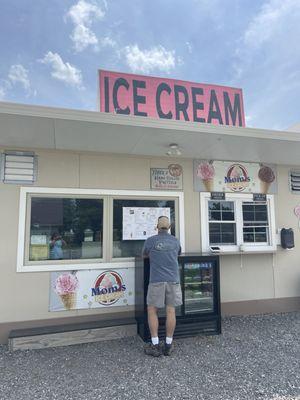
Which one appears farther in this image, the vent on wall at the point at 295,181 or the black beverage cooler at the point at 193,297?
the vent on wall at the point at 295,181

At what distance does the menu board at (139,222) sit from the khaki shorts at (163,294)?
1126mm

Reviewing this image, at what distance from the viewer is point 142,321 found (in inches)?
166

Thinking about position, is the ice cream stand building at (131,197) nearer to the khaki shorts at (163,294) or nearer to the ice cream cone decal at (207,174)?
the ice cream cone decal at (207,174)

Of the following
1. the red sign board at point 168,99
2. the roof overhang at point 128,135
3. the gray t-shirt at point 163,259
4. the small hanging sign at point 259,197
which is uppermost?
the red sign board at point 168,99

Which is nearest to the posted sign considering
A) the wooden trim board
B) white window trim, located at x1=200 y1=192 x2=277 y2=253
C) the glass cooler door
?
the wooden trim board

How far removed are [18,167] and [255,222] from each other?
412cm

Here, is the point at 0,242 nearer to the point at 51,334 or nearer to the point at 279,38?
the point at 51,334

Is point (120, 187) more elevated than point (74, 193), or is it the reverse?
point (120, 187)

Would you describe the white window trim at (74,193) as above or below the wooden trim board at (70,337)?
above

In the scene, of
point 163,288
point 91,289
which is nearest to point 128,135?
point 163,288

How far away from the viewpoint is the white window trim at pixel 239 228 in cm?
517

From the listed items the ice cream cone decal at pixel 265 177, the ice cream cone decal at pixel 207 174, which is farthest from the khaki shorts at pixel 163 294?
the ice cream cone decal at pixel 265 177

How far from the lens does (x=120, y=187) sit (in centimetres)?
484

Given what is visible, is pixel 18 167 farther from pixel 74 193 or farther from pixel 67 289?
pixel 67 289
